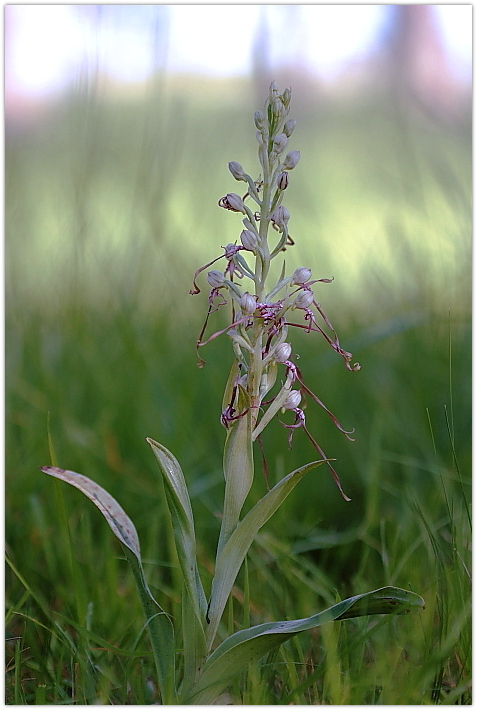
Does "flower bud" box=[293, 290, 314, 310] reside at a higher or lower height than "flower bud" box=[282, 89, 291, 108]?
lower

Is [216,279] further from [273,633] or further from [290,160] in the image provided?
[273,633]

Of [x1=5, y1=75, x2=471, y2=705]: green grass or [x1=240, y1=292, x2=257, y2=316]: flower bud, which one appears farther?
[x1=5, y1=75, x2=471, y2=705]: green grass

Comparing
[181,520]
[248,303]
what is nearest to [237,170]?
[248,303]

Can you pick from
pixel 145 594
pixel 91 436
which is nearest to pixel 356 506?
pixel 91 436

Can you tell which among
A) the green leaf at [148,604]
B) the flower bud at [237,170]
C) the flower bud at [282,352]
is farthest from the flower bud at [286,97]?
the green leaf at [148,604]

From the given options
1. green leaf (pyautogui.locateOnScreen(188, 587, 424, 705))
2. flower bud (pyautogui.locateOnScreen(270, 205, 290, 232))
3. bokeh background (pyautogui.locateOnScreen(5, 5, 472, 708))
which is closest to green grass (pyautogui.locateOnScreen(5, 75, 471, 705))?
bokeh background (pyautogui.locateOnScreen(5, 5, 472, 708))

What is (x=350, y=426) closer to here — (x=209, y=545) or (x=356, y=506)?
(x=356, y=506)

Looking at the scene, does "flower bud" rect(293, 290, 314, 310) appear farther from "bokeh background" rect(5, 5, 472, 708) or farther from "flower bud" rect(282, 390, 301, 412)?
"bokeh background" rect(5, 5, 472, 708)
